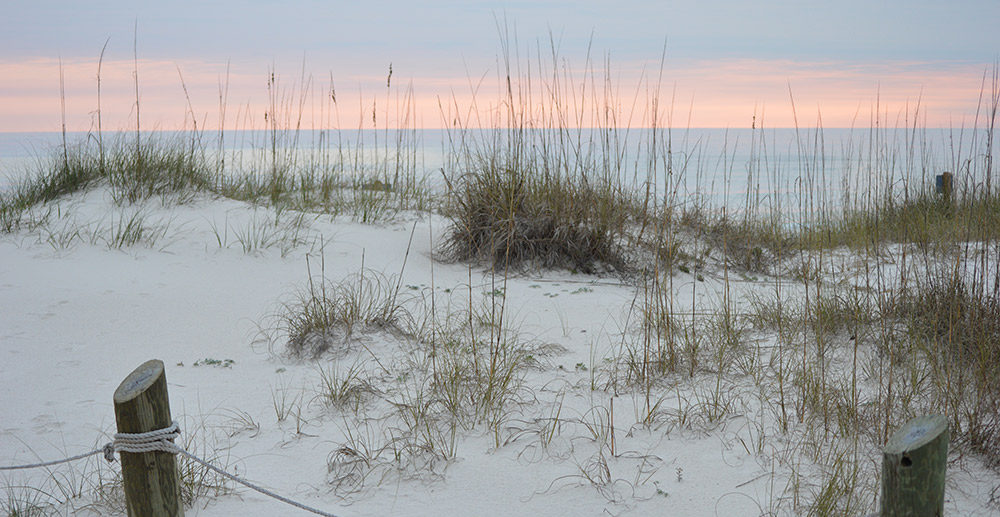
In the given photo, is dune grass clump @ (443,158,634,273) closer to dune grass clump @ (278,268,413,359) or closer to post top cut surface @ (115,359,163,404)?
dune grass clump @ (278,268,413,359)

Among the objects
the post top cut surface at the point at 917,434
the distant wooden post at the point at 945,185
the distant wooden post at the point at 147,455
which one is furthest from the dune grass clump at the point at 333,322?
the distant wooden post at the point at 945,185

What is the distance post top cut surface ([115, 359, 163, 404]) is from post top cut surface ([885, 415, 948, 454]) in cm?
162

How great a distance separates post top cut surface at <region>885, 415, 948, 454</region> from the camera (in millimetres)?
1352

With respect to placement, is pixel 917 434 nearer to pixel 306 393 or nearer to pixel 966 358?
pixel 966 358

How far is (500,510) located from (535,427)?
0.49 meters

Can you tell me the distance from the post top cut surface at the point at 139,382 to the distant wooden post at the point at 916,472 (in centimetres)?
162

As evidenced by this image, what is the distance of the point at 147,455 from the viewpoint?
176 centimetres

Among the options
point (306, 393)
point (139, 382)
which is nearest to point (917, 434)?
point (139, 382)

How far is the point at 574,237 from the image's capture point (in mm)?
5238

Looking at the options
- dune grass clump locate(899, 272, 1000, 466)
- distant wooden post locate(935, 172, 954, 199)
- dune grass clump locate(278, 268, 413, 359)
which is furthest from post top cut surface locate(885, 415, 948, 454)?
distant wooden post locate(935, 172, 954, 199)

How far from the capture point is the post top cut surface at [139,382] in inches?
66.7

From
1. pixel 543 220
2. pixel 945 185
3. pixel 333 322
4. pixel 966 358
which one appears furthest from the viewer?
pixel 945 185

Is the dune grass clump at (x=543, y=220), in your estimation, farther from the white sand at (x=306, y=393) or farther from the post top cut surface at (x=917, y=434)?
the post top cut surface at (x=917, y=434)

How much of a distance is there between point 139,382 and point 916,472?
1.70m
